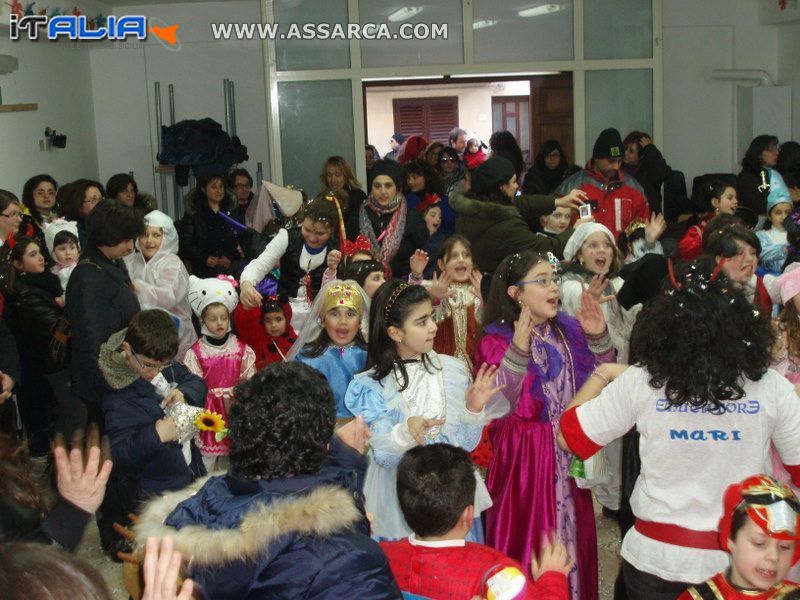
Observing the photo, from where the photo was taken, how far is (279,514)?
1.74 metres

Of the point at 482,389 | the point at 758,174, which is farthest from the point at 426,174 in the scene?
the point at 482,389

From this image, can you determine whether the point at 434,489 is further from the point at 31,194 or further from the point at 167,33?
the point at 167,33

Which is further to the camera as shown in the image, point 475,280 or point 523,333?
point 475,280

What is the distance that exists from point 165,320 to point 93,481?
132 cm

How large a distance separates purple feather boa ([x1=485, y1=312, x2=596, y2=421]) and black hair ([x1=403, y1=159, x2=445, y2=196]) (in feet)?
10.6

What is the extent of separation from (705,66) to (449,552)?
799cm

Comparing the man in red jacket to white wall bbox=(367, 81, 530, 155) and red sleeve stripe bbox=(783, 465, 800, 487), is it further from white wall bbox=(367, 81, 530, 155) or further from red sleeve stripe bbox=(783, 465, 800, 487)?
white wall bbox=(367, 81, 530, 155)

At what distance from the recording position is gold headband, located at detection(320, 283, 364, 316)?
11.0 ft

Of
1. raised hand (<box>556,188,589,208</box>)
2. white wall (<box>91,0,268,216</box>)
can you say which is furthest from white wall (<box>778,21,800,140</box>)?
white wall (<box>91,0,268,216</box>)

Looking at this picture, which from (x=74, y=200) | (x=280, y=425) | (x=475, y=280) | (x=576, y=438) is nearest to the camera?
(x=280, y=425)

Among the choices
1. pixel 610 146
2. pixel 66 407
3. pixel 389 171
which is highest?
pixel 610 146

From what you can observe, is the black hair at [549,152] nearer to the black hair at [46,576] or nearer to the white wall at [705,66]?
the white wall at [705,66]

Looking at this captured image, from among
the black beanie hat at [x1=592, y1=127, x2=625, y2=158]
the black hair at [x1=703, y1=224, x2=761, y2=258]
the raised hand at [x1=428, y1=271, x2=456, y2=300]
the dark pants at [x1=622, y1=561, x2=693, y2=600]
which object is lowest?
the dark pants at [x1=622, y1=561, x2=693, y2=600]

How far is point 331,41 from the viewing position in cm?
809
